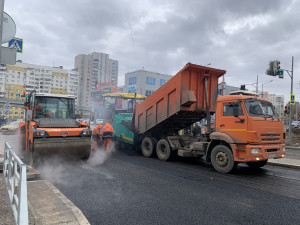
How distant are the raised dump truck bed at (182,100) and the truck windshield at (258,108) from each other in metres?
1.72

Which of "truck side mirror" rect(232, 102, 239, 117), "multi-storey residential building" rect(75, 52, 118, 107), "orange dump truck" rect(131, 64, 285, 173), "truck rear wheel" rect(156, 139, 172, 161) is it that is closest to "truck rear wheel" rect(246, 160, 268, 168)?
"orange dump truck" rect(131, 64, 285, 173)

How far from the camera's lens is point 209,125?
801 cm

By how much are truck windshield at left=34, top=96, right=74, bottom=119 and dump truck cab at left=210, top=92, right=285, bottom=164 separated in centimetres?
492

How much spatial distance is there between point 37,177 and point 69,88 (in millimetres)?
93187

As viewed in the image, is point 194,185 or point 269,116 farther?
point 269,116

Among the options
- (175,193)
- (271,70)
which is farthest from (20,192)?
(271,70)

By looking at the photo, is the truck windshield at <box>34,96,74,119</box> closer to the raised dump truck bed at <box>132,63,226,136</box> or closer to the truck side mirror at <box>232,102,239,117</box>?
the raised dump truck bed at <box>132,63,226,136</box>

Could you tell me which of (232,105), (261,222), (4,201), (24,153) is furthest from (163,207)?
(24,153)

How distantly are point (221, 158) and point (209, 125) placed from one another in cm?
124

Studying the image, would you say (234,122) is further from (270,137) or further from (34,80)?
(34,80)

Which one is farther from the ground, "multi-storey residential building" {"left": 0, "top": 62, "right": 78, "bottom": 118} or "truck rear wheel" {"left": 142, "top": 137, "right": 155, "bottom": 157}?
"multi-storey residential building" {"left": 0, "top": 62, "right": 78, "bottom": 118}

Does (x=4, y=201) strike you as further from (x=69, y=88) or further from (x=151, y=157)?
(x=69, y=88)

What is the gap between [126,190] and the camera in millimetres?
5094

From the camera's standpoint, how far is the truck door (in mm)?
6706
